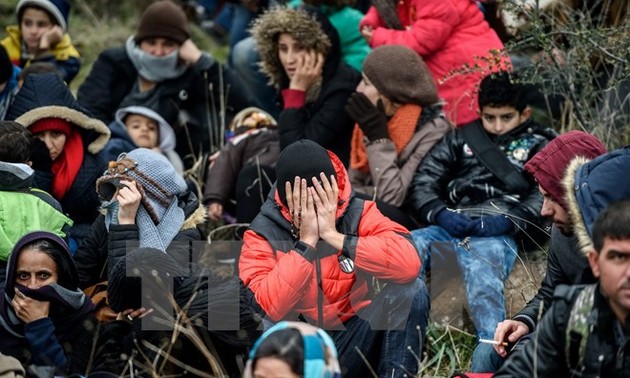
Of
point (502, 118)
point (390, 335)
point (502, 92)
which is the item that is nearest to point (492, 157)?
point (502, 118)

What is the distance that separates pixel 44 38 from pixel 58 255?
326 centimetres

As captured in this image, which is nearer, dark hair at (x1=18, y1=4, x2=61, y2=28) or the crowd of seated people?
the crowd of seated people

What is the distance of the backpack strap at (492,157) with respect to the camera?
5609 millimetres

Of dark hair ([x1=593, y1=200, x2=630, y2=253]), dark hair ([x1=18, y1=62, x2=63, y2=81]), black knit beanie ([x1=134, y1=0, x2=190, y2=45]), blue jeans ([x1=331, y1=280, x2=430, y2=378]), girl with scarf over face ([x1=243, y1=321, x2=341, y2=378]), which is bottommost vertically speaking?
blue jeans ([x1=331, y1=280, x2=430, y2=378])

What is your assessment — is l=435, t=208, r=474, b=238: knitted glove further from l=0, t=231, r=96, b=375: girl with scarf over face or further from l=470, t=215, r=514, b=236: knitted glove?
l=0, t=231, r=96, b=375: girl with scarf over face

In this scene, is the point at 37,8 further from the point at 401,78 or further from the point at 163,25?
the point at 401,78

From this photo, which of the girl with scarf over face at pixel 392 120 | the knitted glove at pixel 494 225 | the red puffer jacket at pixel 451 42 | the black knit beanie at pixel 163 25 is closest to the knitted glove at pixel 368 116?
the girl with scarf over face at pixel 392 120

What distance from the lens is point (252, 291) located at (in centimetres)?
462

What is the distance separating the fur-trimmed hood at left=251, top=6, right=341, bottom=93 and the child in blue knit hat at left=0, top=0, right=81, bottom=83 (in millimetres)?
1679

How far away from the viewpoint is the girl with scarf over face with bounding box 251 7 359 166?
20.7 ft

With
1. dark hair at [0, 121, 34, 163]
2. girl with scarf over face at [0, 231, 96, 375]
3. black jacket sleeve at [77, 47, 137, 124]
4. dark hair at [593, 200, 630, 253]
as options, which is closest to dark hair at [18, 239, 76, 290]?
girl with scarf over face at [0, 231, 96, 375]

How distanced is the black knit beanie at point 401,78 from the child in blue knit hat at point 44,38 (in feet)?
8.69

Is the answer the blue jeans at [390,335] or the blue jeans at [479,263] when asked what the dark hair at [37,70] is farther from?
the blue jeans at [390,335]

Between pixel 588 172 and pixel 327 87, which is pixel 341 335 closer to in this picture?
pixel 588 172
